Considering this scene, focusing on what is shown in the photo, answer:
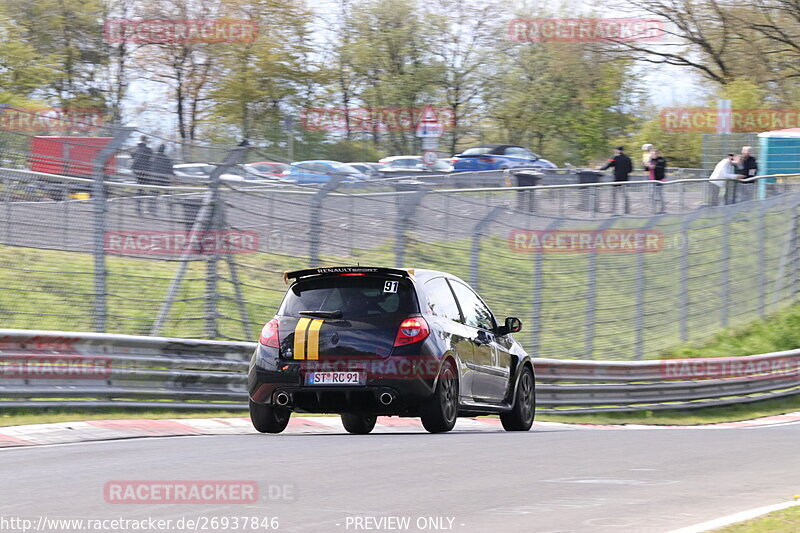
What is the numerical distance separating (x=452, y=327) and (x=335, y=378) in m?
1.22

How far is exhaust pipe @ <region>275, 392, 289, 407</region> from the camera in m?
10.7

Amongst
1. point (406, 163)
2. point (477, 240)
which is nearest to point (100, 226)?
point (477, 240)

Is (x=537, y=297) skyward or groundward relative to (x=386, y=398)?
groundward

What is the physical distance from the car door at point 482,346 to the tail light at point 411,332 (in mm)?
1144

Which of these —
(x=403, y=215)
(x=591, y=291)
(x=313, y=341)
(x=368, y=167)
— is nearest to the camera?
(x=313, y=341)
